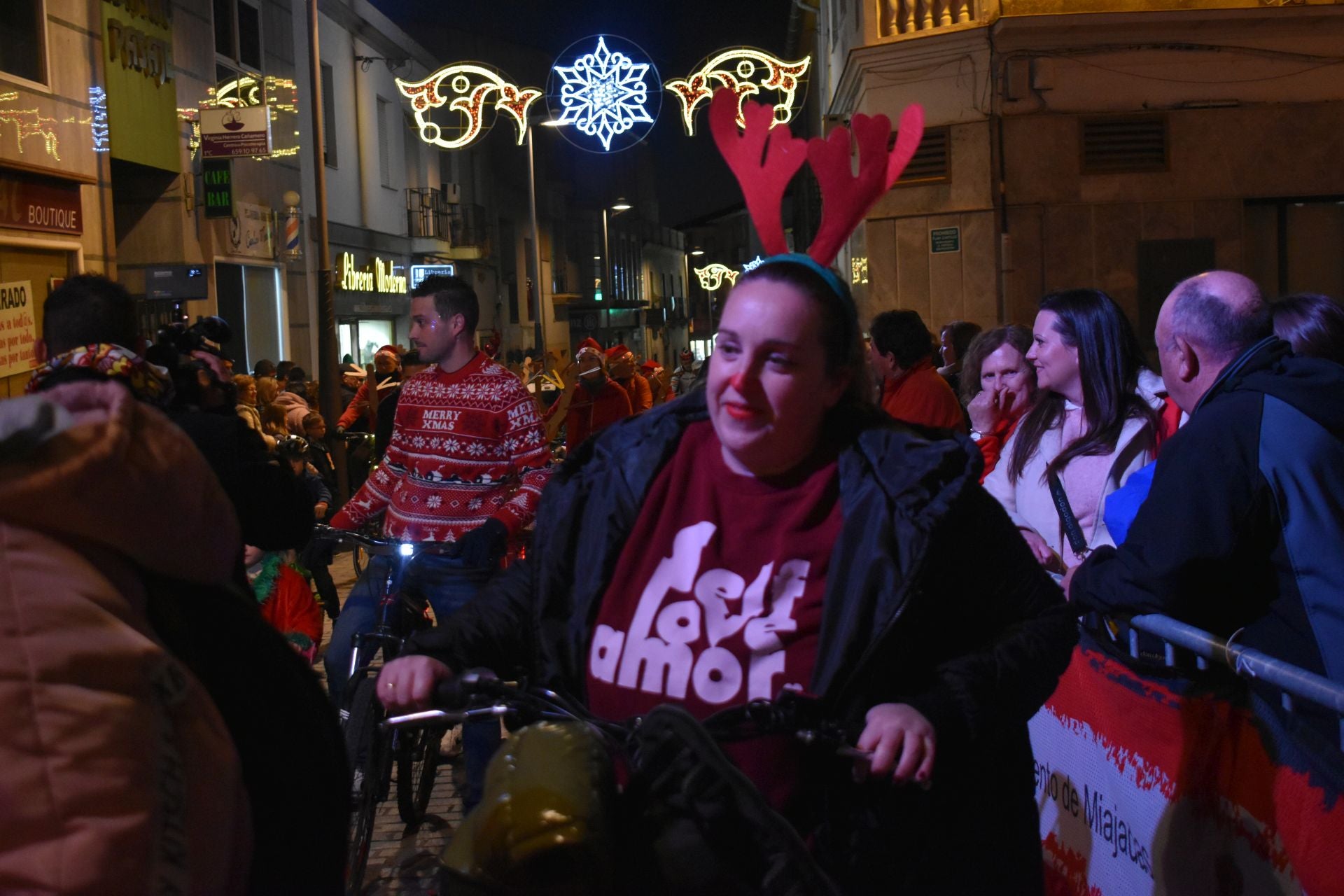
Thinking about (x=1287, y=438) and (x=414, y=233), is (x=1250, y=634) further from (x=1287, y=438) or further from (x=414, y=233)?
(x=414, y=233)

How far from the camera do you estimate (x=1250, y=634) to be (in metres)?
3.05

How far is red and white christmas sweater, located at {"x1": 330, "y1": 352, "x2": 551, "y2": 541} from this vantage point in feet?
17.1

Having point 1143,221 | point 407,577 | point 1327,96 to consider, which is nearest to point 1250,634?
point 407,577

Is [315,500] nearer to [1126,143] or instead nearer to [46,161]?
[46,161]

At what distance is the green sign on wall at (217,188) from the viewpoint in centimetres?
1934

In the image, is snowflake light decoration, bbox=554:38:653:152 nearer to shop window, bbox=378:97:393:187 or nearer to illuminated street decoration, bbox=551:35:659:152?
illuminated street decoration, bbox=551:35:659:152

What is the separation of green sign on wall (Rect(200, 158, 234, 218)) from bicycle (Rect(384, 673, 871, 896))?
62.5ft

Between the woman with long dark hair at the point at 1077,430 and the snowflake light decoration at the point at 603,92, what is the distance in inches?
464

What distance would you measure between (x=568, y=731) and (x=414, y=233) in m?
34.6

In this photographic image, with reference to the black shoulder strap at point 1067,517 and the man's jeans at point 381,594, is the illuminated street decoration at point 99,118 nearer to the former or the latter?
the man's jeans at point 381,594

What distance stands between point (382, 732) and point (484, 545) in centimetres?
77

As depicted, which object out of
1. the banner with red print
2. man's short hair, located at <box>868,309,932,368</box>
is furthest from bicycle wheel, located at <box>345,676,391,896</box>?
man's short hair, located at <box>868,309,932,368</box>

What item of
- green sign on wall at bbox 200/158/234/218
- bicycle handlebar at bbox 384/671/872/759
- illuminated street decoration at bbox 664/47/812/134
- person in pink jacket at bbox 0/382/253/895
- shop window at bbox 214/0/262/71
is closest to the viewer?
person in pink jacket at bbox 0/382/253/895

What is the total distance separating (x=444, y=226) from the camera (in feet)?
122
